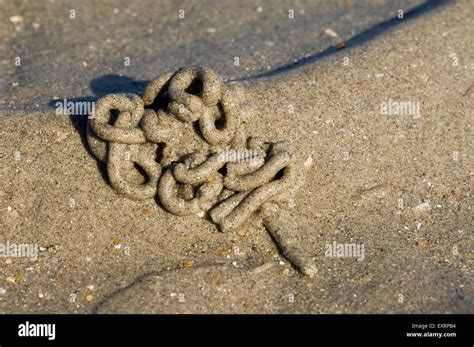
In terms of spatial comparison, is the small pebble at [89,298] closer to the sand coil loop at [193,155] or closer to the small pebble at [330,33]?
the sand coil loop at [193,155]

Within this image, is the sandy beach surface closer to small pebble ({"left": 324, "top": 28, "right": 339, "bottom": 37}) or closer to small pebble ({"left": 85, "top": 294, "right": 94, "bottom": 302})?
small pebble ({"left": 85, "top": 294, "right": 94, "bottom": 302})

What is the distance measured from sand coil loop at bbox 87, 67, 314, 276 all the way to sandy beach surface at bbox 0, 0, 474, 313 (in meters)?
0.18

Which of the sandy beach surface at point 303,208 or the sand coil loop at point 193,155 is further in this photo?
the sand coil loop at point 193,155

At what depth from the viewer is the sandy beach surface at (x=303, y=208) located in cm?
492

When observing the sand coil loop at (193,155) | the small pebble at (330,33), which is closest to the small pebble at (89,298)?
the sand coil loop at (193,155)

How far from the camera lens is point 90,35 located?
8008 mm

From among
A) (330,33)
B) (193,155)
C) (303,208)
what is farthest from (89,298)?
(330,33)

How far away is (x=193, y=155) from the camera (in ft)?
17.3

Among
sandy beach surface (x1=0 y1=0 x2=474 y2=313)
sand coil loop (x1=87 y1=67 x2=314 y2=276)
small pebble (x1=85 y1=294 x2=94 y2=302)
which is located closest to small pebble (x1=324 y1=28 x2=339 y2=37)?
sandy beach surface (x1=0 y1=0 x2=474 y2=313)

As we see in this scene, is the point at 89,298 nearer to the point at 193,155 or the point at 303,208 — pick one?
→ the point at 193,155

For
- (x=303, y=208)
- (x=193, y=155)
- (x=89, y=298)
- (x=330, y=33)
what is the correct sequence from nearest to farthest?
(x=89, y=298) < (x=193, y=155) < (x=303, y=208) < (x=330, y=33)

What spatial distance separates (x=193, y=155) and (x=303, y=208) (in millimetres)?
1000

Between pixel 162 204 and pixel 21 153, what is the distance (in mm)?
1278

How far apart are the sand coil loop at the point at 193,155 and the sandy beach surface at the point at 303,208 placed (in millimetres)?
178
